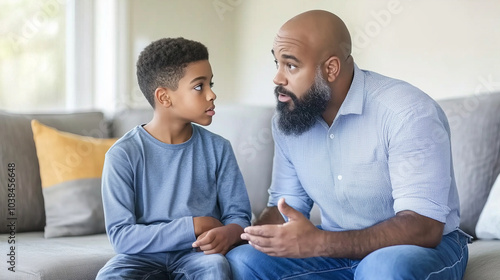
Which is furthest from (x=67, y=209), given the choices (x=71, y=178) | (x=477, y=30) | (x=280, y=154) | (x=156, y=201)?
(x=477, y=30)

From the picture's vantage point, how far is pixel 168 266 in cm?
169

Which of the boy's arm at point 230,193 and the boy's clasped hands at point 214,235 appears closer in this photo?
the boy's clasped hands at point 214,235

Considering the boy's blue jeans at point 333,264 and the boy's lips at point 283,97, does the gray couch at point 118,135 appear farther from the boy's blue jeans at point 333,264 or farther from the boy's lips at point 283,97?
the boy's lips at point 283,97

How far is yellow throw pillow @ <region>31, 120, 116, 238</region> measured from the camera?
233 cm

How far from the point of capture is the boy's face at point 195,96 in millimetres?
1794

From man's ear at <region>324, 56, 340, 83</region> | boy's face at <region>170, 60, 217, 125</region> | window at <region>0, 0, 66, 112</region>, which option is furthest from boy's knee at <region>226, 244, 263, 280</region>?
window at <region>0, 0, 66, 112</region>

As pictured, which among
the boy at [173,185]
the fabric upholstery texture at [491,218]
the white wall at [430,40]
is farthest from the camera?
the white wall at [430,40]

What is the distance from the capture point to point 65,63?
11.3 feet

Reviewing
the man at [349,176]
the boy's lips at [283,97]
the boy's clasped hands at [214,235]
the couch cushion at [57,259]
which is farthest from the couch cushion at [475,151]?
the couch cushion at [57,259]

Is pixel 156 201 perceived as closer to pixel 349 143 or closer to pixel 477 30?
pixel 349 143

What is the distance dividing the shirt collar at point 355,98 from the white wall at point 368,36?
92 cm

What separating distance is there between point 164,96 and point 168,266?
0.49 m

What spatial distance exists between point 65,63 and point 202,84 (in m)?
1.84

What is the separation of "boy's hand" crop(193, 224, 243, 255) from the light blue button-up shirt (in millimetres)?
241
